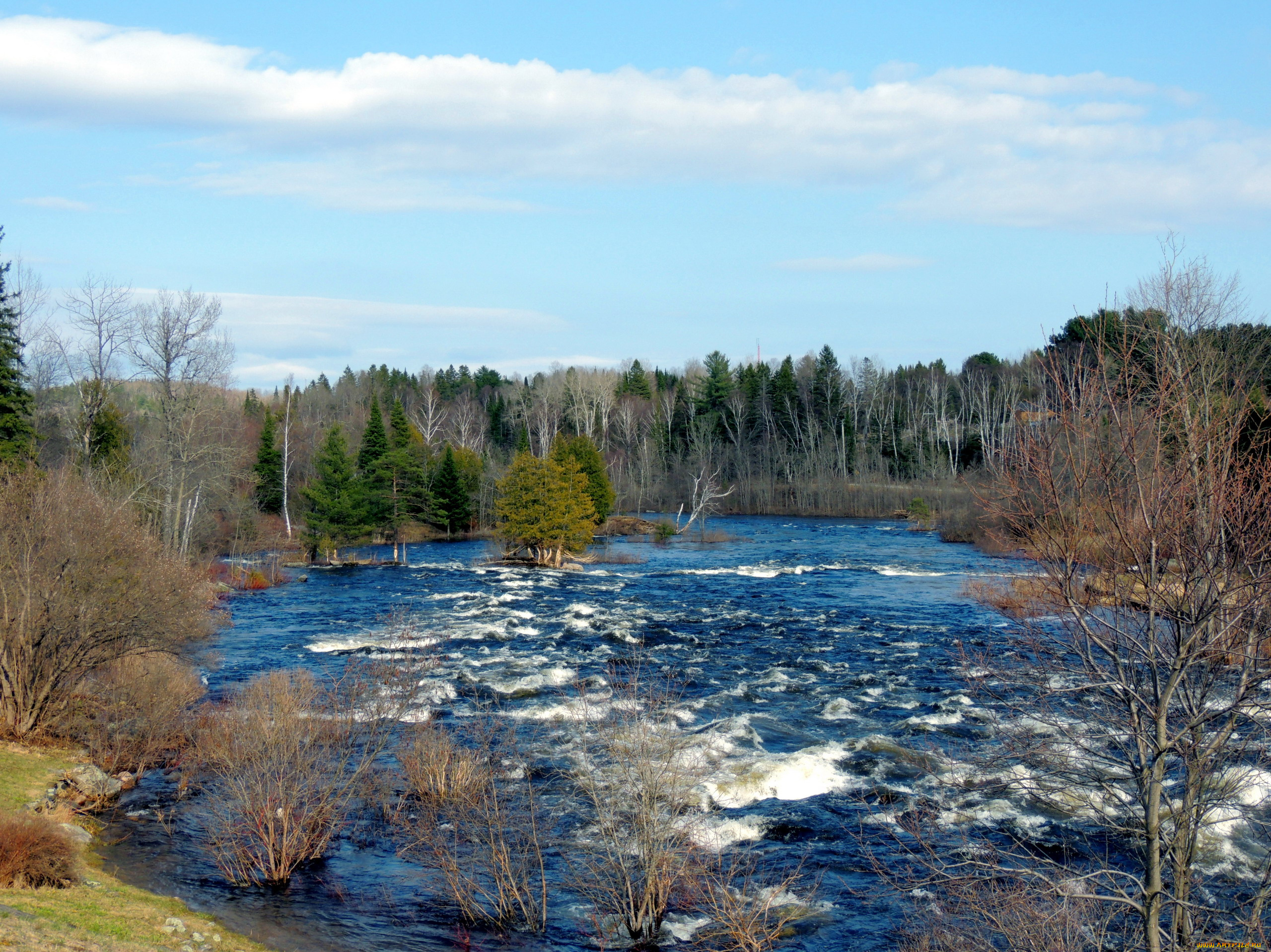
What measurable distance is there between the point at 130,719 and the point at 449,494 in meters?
53.3

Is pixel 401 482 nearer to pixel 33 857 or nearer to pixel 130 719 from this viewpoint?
pixel 130 719

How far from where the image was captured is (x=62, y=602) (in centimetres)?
1575

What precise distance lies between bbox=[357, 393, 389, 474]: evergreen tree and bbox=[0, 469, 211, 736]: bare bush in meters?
46.8

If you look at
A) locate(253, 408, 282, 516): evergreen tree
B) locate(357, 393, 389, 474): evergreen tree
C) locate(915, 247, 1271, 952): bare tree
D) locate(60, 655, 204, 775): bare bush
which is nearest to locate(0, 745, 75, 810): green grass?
locate(60, 655, 204, 775): bare bush

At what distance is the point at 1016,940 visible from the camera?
847 cm

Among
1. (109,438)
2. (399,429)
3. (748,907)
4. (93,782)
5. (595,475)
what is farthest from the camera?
(595,475)

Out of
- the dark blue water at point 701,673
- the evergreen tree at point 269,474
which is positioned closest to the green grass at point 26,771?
the dark blue water at point 701,673

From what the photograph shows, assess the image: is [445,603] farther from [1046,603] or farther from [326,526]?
[1046,603]

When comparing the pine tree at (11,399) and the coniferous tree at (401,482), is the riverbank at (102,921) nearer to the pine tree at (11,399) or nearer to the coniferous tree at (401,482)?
Answer: the pine tree at (11,399)

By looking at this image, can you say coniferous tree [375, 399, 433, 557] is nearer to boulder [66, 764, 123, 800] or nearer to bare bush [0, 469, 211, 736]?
bare bush [0, 469, 211, 736]

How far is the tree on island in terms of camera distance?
50.5m

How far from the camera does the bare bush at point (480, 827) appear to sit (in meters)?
11.4

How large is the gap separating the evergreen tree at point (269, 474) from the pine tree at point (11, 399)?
1321 inches

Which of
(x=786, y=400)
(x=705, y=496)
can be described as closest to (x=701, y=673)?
(x=705, y=496)
